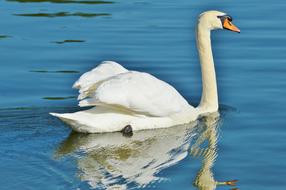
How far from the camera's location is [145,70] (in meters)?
14.4

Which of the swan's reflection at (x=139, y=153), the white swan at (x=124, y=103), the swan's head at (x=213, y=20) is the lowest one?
the swan's reflection at (x=139, y=153)

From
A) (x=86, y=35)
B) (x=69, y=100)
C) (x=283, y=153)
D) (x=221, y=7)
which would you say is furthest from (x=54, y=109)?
(x=221, y=7)

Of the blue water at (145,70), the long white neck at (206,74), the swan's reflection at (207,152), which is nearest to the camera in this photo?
the swan's reflection at (207,152)

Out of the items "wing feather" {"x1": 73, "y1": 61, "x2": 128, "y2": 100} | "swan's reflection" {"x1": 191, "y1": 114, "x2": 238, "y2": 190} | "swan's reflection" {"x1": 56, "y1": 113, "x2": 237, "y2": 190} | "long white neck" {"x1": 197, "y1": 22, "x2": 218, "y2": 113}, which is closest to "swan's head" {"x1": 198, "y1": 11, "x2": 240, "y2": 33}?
"long white neck" {"x1": 197, "y1": 22, "x2": 218, "y2": 113}

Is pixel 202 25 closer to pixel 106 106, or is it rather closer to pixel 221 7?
pixel 106 106

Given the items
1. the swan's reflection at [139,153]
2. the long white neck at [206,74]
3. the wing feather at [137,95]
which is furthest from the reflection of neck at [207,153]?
the wing feather at [137,95]

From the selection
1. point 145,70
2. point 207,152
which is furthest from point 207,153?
point 145,70

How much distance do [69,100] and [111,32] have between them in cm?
351

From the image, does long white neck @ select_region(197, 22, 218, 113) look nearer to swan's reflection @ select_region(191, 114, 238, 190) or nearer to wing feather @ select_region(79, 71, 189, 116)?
swan's reflection @ select_region(191, 114, 238, 190)

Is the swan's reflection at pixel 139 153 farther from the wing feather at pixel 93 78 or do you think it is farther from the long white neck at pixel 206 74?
the wing feather at pixel 93 78

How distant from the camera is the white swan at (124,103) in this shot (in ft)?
37.9

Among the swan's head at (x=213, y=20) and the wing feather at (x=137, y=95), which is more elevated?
the swan's head at (x=213, y=20)

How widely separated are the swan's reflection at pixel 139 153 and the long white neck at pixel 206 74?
0.34m

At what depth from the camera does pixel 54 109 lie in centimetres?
1267
